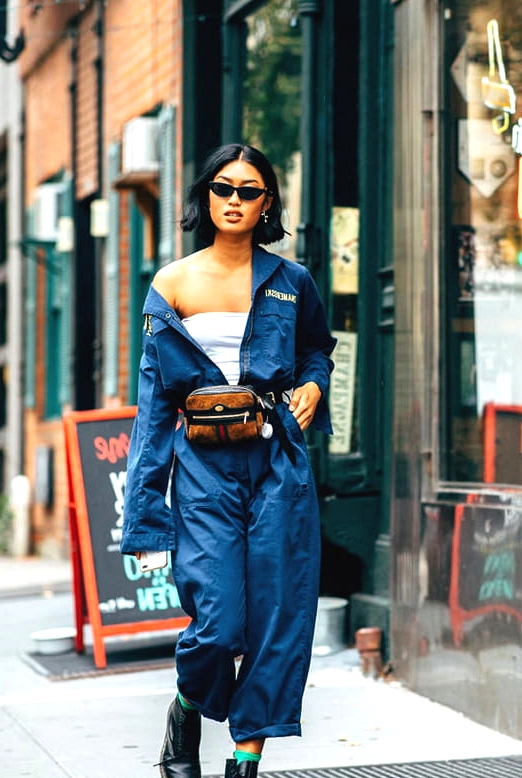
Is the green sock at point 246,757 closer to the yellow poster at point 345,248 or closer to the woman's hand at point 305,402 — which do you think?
the woman's hand at point 305,402

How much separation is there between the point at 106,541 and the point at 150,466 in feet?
10.2

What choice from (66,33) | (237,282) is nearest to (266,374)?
(237,282)

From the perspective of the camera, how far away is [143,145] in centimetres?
1079

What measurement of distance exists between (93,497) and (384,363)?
1490 millimetres

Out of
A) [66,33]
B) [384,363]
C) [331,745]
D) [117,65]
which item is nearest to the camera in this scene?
[331,745]

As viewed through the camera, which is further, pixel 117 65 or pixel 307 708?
pixel 117 65

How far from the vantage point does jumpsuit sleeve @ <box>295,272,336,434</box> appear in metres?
4.88

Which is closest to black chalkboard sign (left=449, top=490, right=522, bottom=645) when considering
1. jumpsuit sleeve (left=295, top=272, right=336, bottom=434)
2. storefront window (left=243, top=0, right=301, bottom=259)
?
jumpsuit sleeve (left=295, top=272, right=336, bottom=434)

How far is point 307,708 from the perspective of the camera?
21.2ft

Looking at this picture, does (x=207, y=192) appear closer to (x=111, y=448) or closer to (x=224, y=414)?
(x=224, y=414)

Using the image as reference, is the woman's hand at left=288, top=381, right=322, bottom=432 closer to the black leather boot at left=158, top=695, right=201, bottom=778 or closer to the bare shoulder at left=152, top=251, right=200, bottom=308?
the bare shoulder at left=152, top=251, right=200, bottom=308

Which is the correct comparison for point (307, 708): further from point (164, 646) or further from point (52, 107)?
point (52, 107)

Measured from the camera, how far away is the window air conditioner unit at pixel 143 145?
10758 mm

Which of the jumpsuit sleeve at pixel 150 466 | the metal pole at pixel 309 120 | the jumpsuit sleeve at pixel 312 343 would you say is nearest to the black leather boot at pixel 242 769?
the jumpsuit sleeve at pixel 150 466
